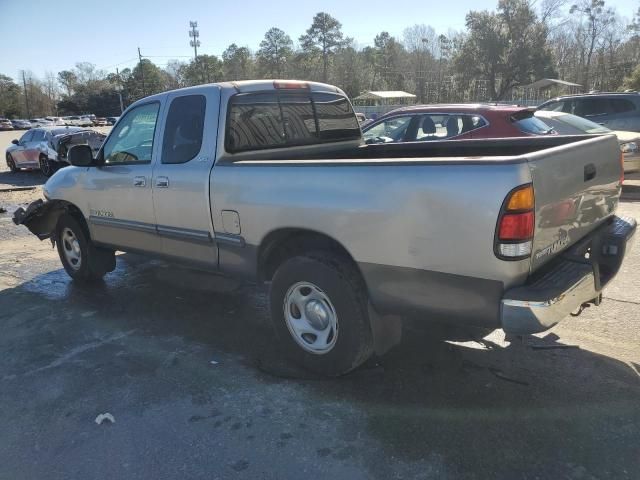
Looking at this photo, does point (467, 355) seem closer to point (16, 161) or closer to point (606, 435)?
point (606, 435)

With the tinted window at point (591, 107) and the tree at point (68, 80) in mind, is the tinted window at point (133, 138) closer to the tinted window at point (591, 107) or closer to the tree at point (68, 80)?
the tinted window at point (591, 107)

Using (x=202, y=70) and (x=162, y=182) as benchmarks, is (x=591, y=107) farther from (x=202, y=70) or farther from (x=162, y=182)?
(x=202, y=70)

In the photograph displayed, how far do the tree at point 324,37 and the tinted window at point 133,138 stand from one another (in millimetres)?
87604

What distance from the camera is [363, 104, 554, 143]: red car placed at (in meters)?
7.58

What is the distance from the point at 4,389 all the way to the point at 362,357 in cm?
251

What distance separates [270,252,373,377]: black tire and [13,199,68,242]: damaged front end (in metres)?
3.57

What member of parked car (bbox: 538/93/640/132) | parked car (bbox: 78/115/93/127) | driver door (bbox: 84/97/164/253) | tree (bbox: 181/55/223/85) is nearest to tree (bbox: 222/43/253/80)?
tree (bbox: 181/55/223/85)

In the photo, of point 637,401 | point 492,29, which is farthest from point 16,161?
point 492,29

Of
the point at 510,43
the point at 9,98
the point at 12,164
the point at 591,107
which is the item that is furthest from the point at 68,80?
the point at 591,107

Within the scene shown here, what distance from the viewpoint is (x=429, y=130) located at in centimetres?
833

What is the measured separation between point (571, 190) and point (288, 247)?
1.87m

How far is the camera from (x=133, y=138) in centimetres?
505

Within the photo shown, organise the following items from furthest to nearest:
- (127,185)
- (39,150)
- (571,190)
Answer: (39,150)
(127,185)
(571,190)

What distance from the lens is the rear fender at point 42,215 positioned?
602cm
